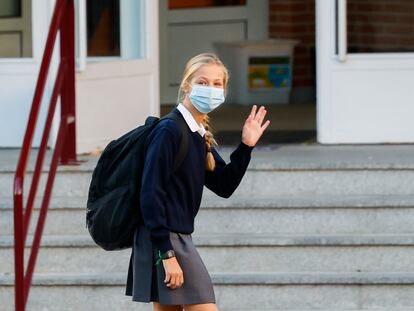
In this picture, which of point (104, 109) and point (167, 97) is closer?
point (104, 109)

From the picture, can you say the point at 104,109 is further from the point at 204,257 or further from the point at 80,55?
the point at 204,257

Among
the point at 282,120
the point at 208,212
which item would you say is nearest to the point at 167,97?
the point at 282,120

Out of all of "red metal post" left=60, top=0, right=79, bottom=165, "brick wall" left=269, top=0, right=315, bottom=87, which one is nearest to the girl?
"red metal post" left=60, top=0, right=79, bottom=165

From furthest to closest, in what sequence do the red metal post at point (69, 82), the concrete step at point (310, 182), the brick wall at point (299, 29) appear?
1. the brick wall at point (299, 29)
2. the red metal post at point (69, 82)
3. the concrete step at point (310, 182)

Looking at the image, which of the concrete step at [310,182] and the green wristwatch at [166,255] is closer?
the green wristwatch at [166,255]

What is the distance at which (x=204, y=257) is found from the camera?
270 inches

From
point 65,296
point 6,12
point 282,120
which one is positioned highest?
point 6,12

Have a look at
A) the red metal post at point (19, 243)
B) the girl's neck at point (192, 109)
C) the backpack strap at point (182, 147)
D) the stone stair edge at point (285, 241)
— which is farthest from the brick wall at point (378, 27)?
the backpack strap at point (182, 147)

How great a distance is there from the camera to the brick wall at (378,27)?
8242 millimetres

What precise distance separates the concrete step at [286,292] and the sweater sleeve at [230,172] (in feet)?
4.86

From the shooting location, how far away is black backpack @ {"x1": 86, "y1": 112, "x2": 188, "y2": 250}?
16.5 ft

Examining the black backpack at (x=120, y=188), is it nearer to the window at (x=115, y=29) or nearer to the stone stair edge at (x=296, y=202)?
the stone stair edge at (x=296, y=202)

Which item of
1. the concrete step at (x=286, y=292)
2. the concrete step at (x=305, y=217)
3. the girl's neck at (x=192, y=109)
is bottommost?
the concrete step at (x=286, y=292)

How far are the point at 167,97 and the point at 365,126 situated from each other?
333 cm
